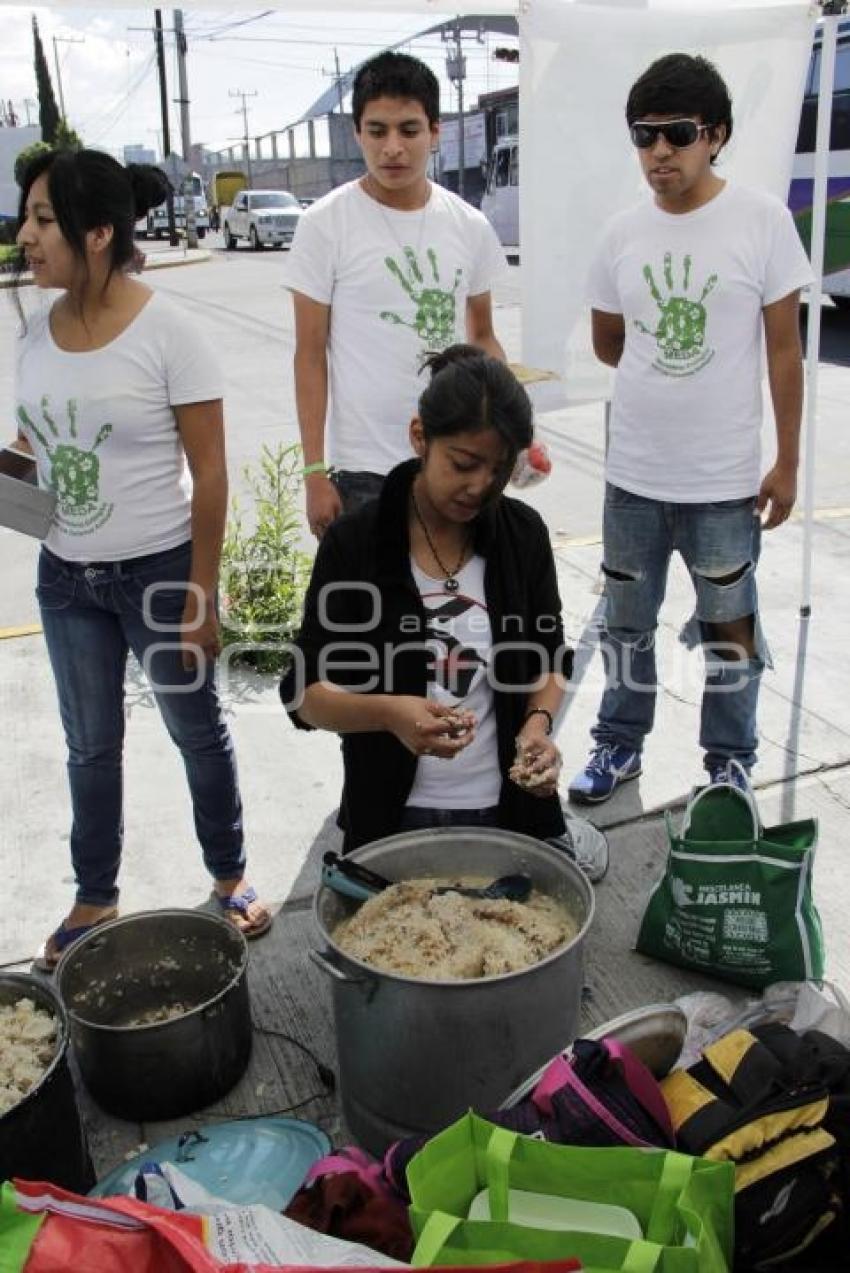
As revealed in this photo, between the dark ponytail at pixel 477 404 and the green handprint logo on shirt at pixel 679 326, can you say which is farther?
the green handprint logo on shirt at pixel 679 326

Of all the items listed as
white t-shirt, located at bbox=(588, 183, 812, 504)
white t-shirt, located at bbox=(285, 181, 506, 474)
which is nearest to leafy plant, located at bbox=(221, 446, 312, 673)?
white t-shirt, located at bbox=(285, 181, 506, 474)

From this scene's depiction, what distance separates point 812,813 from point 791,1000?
1068mm

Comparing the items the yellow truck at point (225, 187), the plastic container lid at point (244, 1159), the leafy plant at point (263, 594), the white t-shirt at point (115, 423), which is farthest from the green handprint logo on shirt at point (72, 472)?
the yellow truck at point (225, 187)

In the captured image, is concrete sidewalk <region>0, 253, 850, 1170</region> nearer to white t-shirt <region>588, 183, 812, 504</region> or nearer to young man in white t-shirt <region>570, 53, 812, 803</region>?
young man in white t-shirt <region>570, 53, 812, 803</region>

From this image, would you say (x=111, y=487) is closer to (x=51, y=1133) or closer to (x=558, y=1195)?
(x=51, y=1133)

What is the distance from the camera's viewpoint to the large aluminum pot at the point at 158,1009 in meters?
2.22

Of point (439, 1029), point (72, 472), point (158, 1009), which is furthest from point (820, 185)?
point (158, 1009)

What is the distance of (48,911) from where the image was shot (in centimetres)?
300

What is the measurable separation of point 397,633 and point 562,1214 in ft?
3.71

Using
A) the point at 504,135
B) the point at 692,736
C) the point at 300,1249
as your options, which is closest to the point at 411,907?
the point at 300,1249

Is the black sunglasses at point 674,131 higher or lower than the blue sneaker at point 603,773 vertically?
higher

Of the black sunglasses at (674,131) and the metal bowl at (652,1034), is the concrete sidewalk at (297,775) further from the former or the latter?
the black sunglasses at (674,131)

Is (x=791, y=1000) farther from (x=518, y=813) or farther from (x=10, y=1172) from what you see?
(x=10, y=1172)

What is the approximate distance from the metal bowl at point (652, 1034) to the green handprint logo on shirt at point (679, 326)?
1843 millimetres
